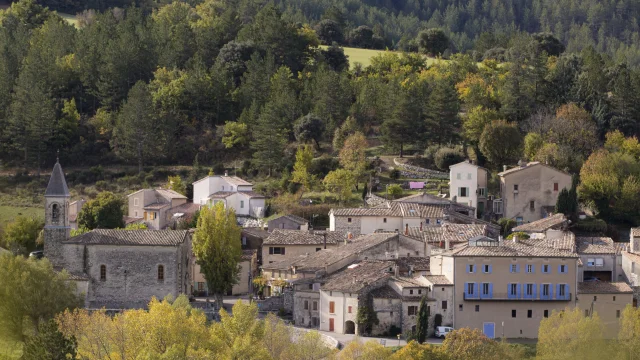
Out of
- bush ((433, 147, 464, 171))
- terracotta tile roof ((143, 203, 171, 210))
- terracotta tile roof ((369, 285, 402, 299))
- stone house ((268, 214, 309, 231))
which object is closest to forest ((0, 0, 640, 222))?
bush ((433, 147, 464, 171))

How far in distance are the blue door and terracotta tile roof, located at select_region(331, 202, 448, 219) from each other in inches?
577

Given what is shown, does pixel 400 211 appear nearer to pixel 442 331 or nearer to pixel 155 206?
pixel 155 206

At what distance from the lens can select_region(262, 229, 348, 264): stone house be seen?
81.2 m

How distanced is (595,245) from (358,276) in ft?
45.0

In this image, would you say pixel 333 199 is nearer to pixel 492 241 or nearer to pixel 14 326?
pixel 492 241

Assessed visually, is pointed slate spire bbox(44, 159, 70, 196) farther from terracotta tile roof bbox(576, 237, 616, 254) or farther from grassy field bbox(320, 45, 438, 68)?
grassy field bbox(320, 45, 438, 68)

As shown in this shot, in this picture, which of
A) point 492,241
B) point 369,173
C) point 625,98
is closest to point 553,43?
point 625,98

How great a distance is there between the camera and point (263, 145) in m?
101

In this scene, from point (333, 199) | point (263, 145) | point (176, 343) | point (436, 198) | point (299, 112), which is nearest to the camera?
point (176, 343)

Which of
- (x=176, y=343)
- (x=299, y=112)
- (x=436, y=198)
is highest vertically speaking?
(x=299, y=112)

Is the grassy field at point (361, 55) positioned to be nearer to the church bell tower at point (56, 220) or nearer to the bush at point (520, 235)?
the bush at point (520, 235)

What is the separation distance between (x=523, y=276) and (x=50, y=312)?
2132 cm

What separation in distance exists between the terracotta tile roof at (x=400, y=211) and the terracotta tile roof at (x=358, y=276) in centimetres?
1019

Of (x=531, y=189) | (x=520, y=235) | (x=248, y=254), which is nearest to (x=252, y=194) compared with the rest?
(x=248, y=254)
